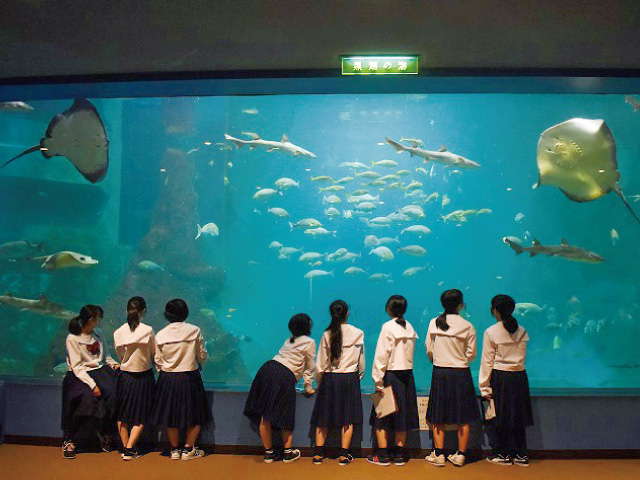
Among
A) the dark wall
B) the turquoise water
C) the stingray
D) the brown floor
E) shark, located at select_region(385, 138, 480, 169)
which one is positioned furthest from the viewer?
the turquoise water

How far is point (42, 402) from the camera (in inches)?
181

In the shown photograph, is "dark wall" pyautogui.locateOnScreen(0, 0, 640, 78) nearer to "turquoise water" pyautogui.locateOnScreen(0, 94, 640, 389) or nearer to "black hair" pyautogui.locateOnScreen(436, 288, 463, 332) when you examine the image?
"turquoise water" pyautogui.locateOnScreen(0, 94, 640, 389)

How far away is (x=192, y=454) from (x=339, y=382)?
55.6 inches

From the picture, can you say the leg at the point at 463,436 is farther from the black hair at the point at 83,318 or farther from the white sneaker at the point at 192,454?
the black hair at the point at 83,318

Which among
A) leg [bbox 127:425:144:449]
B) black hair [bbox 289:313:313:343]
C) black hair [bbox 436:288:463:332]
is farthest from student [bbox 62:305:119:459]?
black hair [bbox 436:288:463:332]

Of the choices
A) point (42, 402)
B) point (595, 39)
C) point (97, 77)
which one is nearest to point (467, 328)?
point (595, 39)

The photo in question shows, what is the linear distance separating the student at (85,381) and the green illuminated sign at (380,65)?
129 inches

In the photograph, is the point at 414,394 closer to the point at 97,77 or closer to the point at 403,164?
the point at 97,77

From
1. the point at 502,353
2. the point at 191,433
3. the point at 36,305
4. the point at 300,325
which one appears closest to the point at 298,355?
the point at 300,325

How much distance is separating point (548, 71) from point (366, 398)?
149 inches

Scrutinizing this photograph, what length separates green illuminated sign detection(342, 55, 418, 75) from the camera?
4844mm

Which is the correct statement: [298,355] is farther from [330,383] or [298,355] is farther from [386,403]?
[386,403]

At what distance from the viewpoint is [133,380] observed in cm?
416

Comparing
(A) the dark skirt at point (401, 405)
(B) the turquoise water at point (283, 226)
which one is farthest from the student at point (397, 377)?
(B) the turquoise water at point (283, 226)
